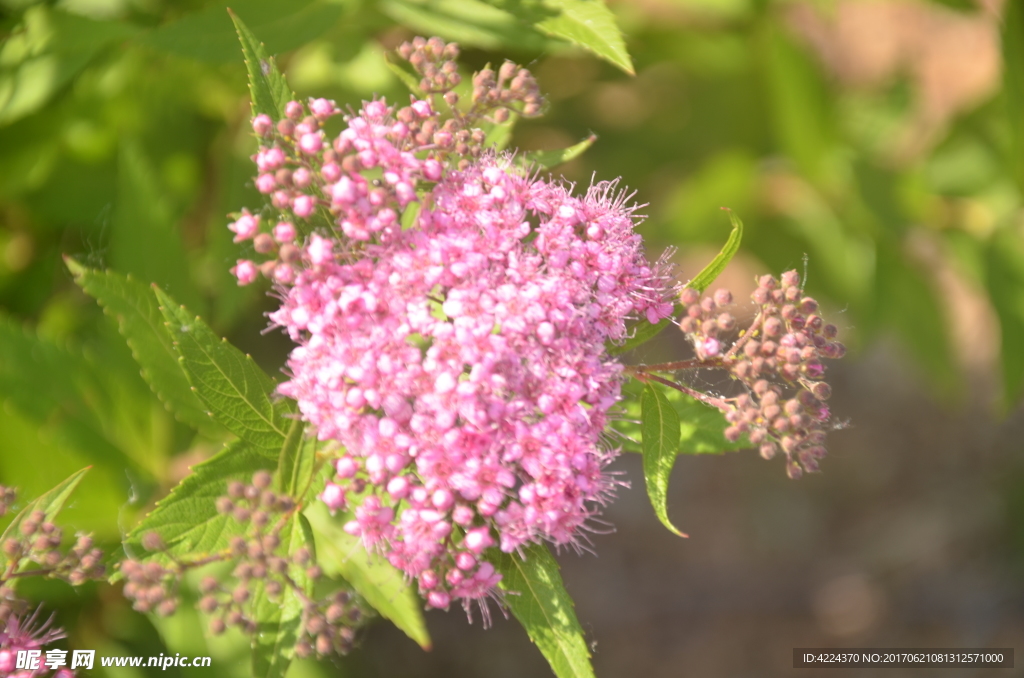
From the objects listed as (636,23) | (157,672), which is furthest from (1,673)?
(636,23)

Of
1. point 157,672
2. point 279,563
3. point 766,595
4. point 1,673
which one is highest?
point 279,563

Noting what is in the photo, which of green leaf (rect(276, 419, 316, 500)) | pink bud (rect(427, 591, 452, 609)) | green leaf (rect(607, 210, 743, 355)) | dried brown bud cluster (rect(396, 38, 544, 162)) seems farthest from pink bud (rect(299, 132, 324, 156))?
pink bud (rect(427, 591, 452, 609))

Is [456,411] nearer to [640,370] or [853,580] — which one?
[640,370]

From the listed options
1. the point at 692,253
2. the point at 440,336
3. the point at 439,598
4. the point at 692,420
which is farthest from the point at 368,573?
the point at 692,253

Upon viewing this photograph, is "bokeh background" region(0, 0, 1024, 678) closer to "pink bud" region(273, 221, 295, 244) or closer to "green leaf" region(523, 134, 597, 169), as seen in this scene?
"green leaf" region(523, 134, 597, 169)

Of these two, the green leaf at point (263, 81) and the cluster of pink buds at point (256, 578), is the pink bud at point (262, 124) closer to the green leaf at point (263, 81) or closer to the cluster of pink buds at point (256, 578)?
the green leaf at point (263, 81)

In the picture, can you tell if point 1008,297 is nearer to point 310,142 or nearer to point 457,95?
point 457,95
